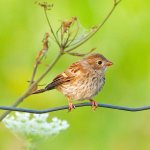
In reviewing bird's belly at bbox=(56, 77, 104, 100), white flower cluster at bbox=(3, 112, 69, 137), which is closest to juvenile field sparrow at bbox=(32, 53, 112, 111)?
bird's belly at bbox=(56, 77, 104, 100)

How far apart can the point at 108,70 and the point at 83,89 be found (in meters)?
2.74

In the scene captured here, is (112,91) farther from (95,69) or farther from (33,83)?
(33,83)

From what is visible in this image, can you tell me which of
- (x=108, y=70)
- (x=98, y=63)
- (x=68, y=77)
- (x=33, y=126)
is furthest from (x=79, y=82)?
(x=108, y=70)

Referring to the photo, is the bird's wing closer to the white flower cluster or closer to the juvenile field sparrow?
the juvenile field sparrow

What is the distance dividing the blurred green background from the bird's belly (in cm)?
120

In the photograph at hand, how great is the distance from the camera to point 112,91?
30.9 feet

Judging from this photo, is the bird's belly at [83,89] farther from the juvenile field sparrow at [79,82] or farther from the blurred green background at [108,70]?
the blurred green background at [108,70]

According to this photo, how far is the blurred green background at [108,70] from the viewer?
8852 mm

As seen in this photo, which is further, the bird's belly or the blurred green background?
the blurred green background

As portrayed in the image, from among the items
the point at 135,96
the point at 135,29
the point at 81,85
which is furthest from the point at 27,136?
the point at 135,29

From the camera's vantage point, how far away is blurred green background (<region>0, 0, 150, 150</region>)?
8.85 metres

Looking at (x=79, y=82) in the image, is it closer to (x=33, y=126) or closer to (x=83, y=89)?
(x=83, y=89)

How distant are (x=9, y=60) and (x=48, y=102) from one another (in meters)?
0.75

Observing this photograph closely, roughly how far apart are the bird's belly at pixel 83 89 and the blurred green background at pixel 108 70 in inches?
47.4
